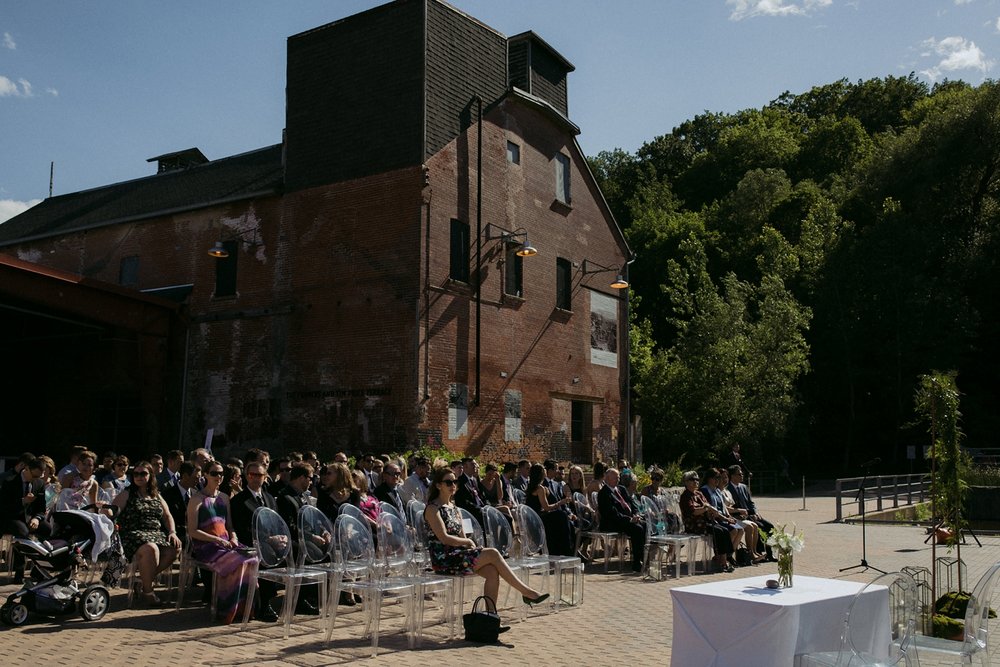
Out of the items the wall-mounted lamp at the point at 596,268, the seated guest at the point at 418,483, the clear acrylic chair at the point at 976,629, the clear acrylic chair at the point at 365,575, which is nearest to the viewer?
the clear acrylic chair at the point at 976,629

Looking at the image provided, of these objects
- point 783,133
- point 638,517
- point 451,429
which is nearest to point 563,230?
point 451,429

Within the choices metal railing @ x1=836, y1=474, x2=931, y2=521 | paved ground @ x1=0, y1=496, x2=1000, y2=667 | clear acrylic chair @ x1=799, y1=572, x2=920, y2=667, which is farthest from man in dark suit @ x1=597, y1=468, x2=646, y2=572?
metal railing @ x1=836, y1=474, x2=931, y2=521

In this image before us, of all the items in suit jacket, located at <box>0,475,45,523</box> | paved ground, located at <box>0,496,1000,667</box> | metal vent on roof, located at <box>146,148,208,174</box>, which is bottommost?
paved ground, located at <box>0,496,1000,667</box>

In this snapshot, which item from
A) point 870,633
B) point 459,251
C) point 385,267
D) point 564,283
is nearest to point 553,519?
point 870,633

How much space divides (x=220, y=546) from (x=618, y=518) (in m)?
6.21

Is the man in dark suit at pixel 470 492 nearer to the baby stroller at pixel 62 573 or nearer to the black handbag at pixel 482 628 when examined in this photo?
the black handbag at pixel 482 628

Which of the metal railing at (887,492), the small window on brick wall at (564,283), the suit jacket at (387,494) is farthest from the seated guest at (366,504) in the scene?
the small window on brick wall at (564,283)

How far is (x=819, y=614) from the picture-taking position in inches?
233

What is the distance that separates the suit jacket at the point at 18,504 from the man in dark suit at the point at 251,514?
2.31 metres

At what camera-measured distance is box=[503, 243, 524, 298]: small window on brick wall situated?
23016mm

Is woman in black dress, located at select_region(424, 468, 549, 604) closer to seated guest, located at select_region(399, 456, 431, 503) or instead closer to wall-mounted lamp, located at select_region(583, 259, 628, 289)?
seated guest, located at select_region(399, 456, 431, 503)

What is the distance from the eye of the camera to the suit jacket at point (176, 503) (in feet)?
33.0

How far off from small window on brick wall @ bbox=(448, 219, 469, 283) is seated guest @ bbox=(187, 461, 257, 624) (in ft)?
41.9

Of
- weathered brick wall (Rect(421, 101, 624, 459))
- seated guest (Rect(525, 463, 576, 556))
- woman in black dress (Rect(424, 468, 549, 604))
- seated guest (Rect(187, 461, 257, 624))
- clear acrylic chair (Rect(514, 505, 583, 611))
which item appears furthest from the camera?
weathered brick wall (Rect(421, 101, 624, 459))
